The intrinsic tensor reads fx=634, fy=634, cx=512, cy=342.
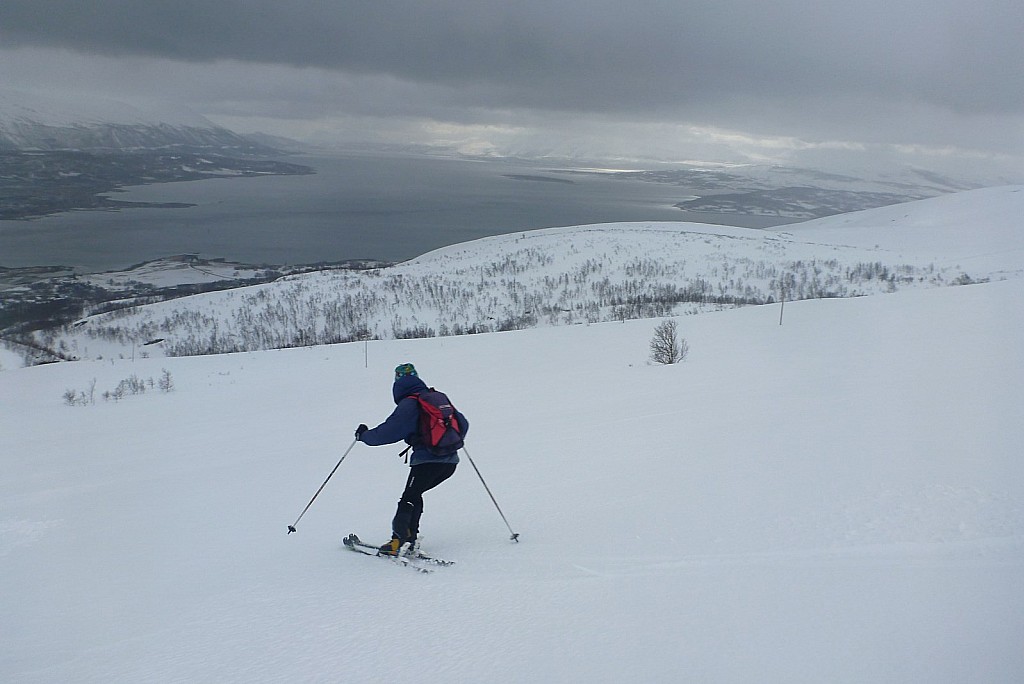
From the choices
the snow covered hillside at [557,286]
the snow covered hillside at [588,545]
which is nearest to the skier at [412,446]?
the snow covered hillside at [588,545]

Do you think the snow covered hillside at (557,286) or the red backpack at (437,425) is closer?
the red backpack at (437,425)

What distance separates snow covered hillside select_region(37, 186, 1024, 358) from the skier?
3919 cm

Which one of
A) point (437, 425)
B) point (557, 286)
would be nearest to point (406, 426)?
point (437, 425)

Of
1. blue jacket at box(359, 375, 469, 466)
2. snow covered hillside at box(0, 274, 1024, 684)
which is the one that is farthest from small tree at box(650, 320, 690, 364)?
blue jacket at box(359, 375, 469, 466)

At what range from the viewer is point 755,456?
22.8 feet

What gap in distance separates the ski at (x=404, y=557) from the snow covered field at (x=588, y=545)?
211 millimetres

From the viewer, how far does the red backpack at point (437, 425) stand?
5113 mm

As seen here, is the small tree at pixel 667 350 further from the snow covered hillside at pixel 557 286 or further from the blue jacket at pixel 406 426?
the snow covered hillside at pixel 557 286

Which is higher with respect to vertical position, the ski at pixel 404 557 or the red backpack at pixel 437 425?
the red backpack at pixel 437 425

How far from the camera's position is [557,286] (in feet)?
256

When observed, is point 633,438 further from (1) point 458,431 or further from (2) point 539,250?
(2) point 539,250

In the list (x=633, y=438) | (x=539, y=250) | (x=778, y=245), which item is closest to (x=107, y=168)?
(x=539, y=250)

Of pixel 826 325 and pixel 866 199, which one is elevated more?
pixel 866 199

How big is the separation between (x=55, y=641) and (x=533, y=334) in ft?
77.4
